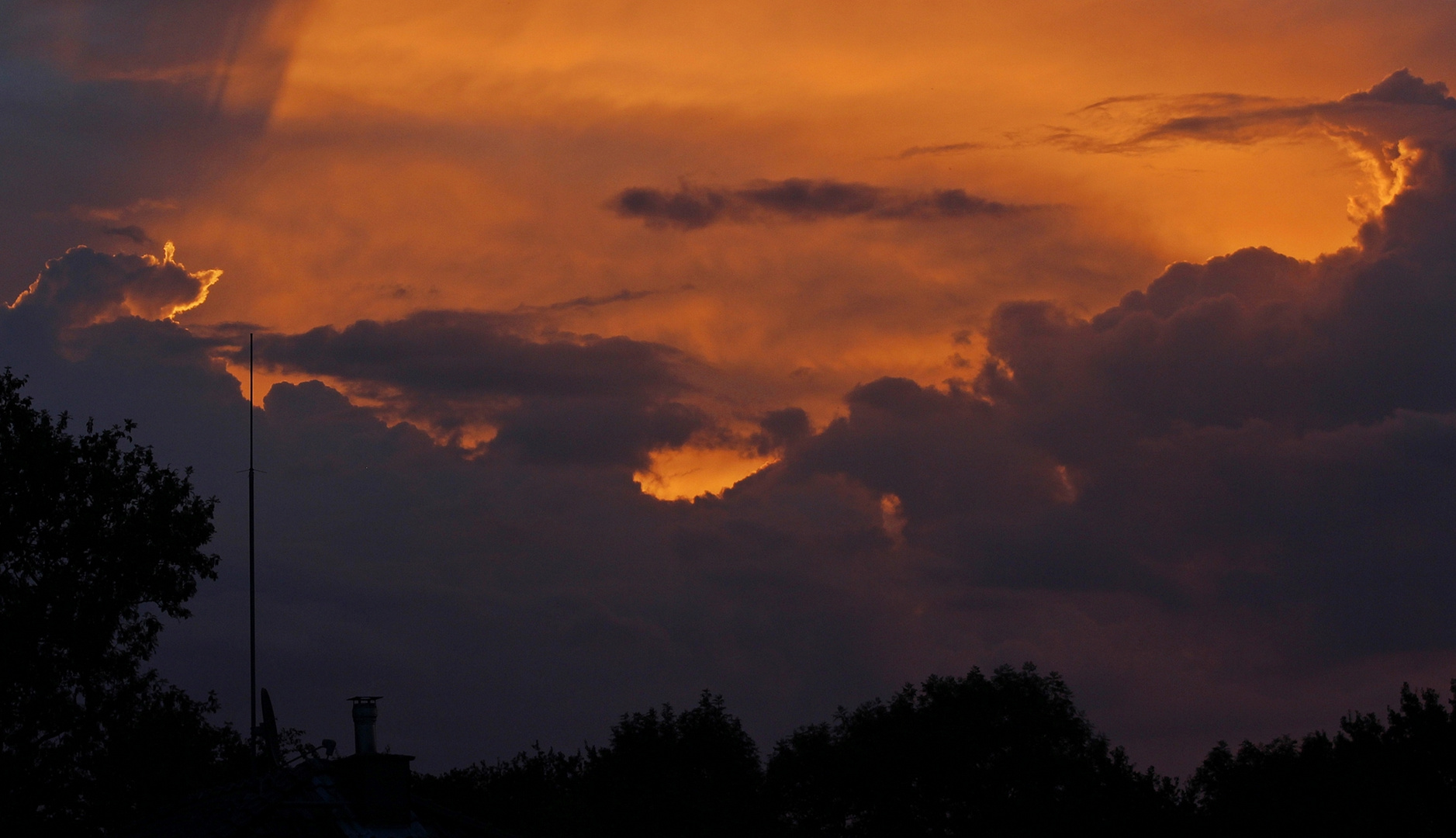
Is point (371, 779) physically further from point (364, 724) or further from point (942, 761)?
point (942, 761)

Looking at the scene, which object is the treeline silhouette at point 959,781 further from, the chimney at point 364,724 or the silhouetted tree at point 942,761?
the chimney at point 364,724

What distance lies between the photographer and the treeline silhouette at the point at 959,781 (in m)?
75.6

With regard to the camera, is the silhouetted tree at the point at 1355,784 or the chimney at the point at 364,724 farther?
the silhouetted tree at the point at 1355,784

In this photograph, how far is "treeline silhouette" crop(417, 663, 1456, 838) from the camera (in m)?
75.6

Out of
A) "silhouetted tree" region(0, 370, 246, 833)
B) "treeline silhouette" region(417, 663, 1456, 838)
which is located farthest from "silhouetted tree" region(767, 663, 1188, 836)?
"silhouetted tree" region(0, 370, 246, 833)

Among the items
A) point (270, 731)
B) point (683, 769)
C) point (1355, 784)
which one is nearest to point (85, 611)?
point (270, 731)

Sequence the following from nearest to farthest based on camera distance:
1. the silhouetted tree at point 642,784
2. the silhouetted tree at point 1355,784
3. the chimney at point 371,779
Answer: the chimney at point 371,779, the silhouetted tree at point 1355,784, the silhouetted tree at point 642,784

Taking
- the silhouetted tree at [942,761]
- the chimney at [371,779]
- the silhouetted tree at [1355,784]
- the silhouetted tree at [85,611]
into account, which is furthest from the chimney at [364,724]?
Result: the silhouetted tree at [942,761]

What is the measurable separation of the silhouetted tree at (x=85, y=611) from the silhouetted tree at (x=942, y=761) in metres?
56.8

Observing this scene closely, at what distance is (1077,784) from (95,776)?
187 ft

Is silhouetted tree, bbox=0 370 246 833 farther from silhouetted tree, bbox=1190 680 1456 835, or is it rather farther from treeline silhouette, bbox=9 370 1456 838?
silhouetted tree, bbox=1190 680 1456 835

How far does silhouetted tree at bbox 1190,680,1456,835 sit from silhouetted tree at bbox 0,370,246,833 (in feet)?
160

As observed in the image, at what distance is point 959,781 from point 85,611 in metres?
66.7

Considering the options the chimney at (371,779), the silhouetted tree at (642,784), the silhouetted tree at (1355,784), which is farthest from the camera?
the silhouetted tree at (642,784)
